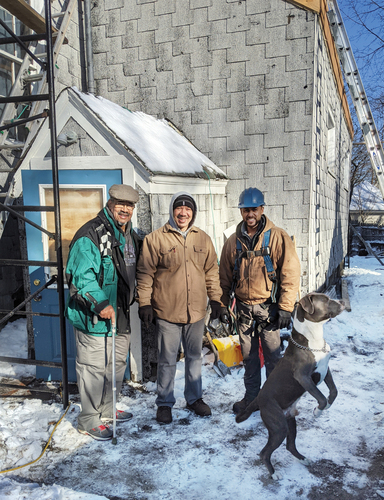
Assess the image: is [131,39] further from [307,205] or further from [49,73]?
[307,205]

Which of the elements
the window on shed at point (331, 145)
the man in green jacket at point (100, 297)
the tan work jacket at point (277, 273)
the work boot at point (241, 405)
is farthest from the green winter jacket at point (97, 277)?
the window on shed at point (331, 145)

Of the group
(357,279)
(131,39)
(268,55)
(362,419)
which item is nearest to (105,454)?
(362,419)

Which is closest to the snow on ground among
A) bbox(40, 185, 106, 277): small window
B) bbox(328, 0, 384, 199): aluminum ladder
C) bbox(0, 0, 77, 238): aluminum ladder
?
bbox(40, 185, 106, 277): small window

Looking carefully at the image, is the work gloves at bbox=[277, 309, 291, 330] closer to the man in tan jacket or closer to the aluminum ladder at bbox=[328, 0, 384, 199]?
the man in tan jacket

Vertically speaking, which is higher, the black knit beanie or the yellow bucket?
the black knit beanie

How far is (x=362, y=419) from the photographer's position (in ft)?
11.9

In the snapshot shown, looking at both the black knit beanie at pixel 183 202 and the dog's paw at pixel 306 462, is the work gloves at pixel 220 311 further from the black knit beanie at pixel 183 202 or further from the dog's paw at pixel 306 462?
the dog's paw at pixel 306 462

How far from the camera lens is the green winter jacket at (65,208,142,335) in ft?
10.7

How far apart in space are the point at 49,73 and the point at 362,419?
14.4 ft

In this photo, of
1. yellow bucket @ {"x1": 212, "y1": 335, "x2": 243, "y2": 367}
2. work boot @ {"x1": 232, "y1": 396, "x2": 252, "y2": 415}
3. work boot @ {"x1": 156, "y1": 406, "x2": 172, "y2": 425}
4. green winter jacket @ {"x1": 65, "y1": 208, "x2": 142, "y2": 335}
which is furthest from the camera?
yellow bucket @ {"x1": 212, "y1": 335, "x2": 243, "y2": 367}

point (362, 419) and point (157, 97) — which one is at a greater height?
point (157, 97)

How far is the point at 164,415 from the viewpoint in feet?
Answer: 12.0

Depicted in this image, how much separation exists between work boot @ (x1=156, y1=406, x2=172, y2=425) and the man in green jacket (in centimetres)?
33

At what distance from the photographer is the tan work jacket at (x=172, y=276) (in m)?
3.62
